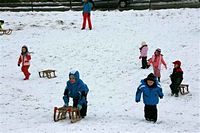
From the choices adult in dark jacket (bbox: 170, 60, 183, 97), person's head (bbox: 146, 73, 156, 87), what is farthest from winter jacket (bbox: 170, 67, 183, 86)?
person's head (bbox: 146, 73, 156, 87)

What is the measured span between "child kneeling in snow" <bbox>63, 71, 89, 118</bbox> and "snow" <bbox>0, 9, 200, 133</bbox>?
0.41m

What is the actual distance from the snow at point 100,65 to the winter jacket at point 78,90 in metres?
0.61

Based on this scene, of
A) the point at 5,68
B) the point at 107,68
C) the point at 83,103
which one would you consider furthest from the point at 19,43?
the point at 83,103

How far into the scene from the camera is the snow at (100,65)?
11.2m

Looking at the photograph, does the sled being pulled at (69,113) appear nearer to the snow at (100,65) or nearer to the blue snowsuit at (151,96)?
the snow at (100,65)

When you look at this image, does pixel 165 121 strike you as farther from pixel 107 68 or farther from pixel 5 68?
pixel 5 68

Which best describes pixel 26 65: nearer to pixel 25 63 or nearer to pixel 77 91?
pixel 25 63

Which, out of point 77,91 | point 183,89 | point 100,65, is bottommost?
point 183,89

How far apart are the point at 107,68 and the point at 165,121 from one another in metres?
7.79

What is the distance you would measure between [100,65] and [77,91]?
27.1 feet

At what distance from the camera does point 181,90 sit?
15.0m

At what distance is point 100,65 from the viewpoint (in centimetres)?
1930

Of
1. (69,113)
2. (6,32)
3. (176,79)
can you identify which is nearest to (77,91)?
(69,113)

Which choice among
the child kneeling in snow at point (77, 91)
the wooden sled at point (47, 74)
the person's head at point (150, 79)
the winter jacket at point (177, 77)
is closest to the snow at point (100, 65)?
the wooden sled at point (47, 74)
